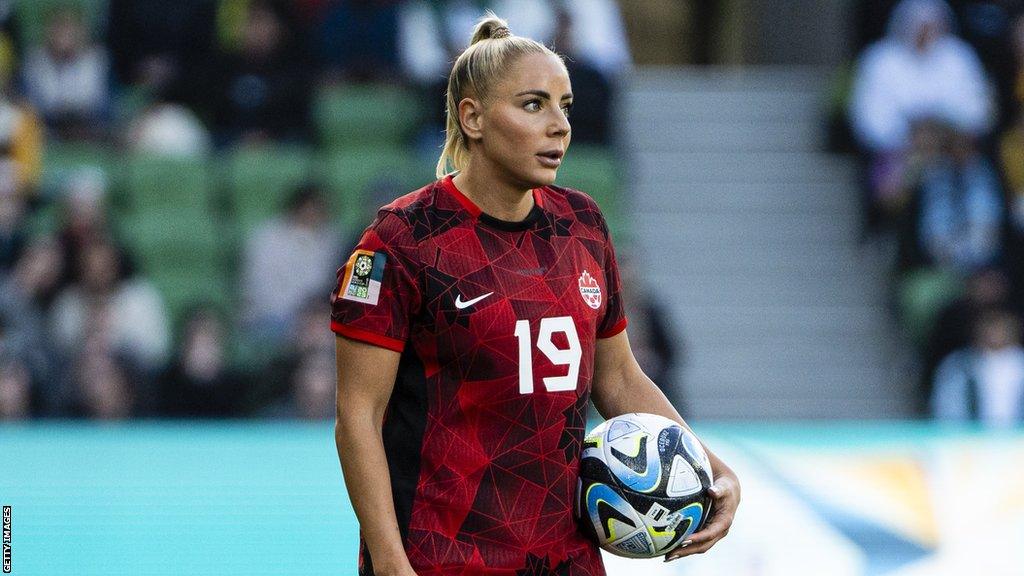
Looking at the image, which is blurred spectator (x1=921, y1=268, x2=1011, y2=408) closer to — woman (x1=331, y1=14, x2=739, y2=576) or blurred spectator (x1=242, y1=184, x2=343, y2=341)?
blurred spectator (x1=242, y1=184, x2=343, y2=341)

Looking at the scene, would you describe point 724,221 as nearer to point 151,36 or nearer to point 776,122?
point 776,122

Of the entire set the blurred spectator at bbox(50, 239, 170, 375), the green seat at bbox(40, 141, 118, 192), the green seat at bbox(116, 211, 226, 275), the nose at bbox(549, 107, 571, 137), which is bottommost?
the blurred spectator at bbox(50, 239, 170, 375)

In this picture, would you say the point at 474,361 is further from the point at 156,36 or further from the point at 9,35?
the point at 9,35

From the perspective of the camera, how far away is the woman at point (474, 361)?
9.63 ft

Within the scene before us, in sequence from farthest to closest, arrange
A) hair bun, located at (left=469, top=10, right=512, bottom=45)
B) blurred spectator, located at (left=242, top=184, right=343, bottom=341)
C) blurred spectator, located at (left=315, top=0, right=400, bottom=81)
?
blurred spectator, located at (left=315, top=0, right=400, bottom=81) → blurred spectator, located at (left=242, top=184, right=343, bottom=341) → hair bun, located at (left=469, top=10, right=512, bottom=45)

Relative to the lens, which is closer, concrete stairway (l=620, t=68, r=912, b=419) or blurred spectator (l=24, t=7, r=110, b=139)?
concrete stairway (l=620, t=68, r=912, b=419)

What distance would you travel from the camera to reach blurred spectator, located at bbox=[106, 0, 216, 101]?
10.1m

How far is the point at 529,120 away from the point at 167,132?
279 inches

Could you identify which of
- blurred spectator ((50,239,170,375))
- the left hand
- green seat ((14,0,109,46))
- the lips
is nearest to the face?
the lips

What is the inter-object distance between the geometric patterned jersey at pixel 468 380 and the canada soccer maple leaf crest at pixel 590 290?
0.18 feet

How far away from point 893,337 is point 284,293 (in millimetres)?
3942

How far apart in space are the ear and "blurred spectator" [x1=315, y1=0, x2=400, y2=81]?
7.23 metres

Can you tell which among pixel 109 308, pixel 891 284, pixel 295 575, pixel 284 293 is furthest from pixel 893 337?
pixel 295 575

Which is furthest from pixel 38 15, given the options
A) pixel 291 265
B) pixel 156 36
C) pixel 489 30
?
pixel 489 30
